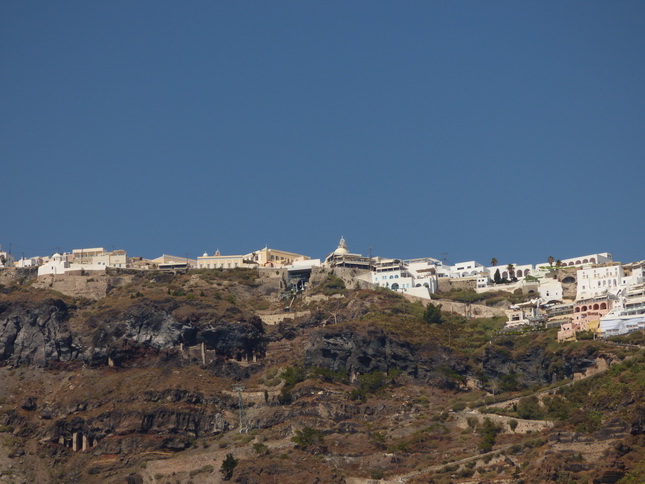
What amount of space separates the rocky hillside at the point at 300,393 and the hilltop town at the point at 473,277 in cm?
437

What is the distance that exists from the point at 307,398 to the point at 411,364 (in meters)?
11.2

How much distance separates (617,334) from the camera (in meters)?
127

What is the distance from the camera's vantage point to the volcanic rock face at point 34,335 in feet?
450

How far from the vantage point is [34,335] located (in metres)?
138

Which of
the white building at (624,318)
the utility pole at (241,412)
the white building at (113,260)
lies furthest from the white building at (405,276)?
the utility pole at (241,412)

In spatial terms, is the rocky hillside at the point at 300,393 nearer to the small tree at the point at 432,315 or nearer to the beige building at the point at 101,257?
the small tree at the point at 432,315

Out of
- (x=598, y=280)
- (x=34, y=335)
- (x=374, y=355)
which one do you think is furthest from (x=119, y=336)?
(x=598, y=280)

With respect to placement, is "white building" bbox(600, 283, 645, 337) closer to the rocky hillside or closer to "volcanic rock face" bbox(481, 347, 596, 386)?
the rocky hillside

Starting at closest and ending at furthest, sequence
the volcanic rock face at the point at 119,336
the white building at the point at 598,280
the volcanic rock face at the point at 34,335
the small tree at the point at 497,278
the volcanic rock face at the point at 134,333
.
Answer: the volcanic rock face at the point at 134,333
the volcanic rock face at the point at 119,336
the volcanic rock face at the point at 34,335
the white building at the point at 598,280
the small tree at the point at 497,278

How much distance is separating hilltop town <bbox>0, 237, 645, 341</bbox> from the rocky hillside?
172 inches

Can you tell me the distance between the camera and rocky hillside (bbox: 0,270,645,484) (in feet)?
365

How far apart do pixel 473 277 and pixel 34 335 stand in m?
51.8

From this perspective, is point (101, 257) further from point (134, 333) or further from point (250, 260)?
point (134, 333)

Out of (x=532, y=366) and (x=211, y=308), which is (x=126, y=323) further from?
(x=532, y=366)
